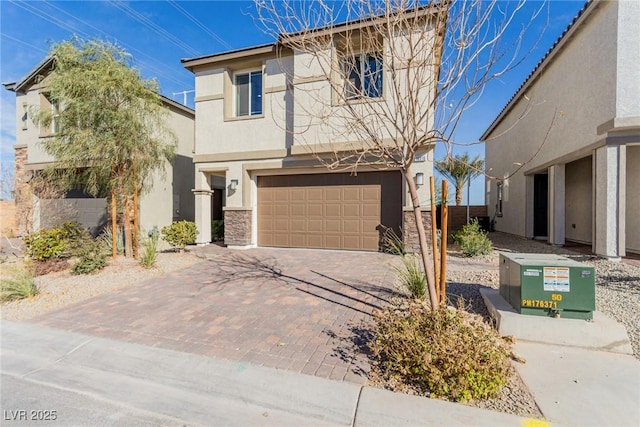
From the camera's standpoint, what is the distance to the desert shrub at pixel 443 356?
253 cm

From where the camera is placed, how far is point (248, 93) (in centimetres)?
1080

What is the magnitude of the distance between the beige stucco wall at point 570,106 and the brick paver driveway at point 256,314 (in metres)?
3.68

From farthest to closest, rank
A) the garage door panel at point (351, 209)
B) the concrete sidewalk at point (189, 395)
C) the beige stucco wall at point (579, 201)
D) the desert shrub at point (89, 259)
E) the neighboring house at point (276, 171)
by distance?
the beige stucco wall at point (579, 201) < the garage door panel at point (351, 209) < the neighboring house at point (276, 171) < the desert shrub at point (89, 259) < the concrete sidewalk at point (189, 395)

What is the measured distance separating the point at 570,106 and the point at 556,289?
28.3 feet

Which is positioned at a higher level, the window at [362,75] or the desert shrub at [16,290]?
the window at [362,75]

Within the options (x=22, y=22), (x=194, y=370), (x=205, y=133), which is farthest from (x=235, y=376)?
(x=22, y=22)

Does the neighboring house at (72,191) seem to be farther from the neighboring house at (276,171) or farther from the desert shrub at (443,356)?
the desert shrub at (443,356)

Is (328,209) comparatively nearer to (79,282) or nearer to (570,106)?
(79,282)

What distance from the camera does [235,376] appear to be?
2.91m

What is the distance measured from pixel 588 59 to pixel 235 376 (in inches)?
448

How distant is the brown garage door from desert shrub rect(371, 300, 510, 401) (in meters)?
6.32

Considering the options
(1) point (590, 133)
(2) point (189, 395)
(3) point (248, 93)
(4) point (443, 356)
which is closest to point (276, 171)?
(3) point (248, 93)

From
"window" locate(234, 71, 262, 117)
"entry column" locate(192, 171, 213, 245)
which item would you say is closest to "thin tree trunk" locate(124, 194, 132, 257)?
"entry column" locate(192, 171, 213, 245)
